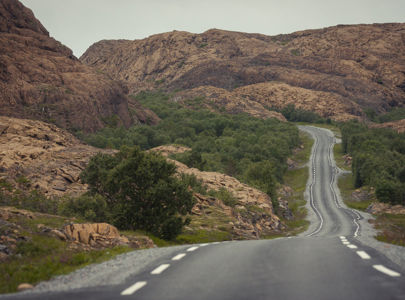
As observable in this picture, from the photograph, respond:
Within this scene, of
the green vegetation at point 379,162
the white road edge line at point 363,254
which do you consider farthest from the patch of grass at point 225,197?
the green vegetation at point 379,162

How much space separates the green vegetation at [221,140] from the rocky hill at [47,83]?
7274 millimetres

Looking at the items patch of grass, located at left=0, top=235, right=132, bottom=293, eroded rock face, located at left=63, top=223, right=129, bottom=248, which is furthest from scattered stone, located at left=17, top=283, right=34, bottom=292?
eroded rock face, located at left=63, top=223, right=129, bottom=248

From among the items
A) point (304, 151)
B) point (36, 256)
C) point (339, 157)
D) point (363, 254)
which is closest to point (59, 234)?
point (36, 256)

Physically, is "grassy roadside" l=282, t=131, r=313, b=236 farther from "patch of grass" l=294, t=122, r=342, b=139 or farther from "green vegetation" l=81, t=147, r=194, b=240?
"green vegetation" l=81, t=147, r=194, b=240

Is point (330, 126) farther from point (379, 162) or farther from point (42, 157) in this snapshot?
point (42, 157)

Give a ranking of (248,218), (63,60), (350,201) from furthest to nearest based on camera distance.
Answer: (63,60), (350,201), (248,218)

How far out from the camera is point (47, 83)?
91188 mm

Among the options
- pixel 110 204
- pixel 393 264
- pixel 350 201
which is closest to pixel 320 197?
pixel 350 201

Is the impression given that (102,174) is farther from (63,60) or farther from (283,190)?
(63,60)

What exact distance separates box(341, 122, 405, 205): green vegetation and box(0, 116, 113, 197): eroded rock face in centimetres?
5104

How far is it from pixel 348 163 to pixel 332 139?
3657 centimetres

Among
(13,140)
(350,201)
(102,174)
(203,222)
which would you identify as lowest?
(350,201)

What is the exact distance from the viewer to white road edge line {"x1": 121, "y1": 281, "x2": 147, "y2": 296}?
774 cm

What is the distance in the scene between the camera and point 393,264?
33.5 ft
